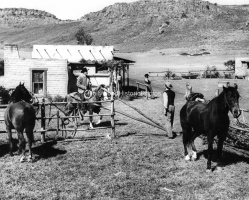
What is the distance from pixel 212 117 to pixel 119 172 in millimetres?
2574

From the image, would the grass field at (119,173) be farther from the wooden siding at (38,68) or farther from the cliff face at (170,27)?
the cliff face at (170,27)

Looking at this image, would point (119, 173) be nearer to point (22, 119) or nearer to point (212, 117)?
point (212, 117)

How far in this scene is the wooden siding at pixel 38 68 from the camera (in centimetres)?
2272

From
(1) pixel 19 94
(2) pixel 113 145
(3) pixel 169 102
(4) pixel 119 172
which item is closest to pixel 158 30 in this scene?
(3) pixel 169 102

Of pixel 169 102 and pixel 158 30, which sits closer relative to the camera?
pixel 169 102

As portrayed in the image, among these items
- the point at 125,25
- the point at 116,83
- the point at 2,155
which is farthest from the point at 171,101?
the point at 125,25

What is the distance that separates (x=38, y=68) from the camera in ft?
74.5

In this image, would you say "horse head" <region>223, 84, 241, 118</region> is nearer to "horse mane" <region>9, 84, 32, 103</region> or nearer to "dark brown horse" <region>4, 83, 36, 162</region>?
"dark brown horse" <region>4, 83, 36, 162</region>

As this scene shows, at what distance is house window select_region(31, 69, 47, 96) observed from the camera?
2277 cm

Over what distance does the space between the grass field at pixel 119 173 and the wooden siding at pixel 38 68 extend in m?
11.3

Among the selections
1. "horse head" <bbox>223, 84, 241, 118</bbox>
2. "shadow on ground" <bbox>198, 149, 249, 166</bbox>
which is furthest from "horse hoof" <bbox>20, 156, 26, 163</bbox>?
"horse head" <bbox>223, 84, 241, 118</bbox>

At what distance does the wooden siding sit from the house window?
214mm

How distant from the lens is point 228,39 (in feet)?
284

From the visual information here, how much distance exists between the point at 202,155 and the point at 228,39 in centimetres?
8232
